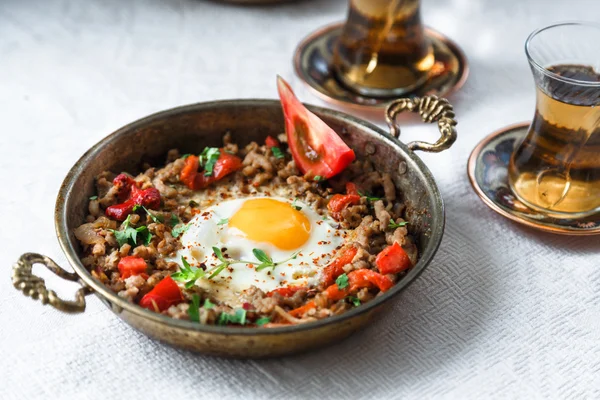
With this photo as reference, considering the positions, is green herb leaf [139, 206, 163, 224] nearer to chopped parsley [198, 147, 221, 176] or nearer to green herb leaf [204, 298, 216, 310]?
chopped parsley [198, 147, 221, 176]

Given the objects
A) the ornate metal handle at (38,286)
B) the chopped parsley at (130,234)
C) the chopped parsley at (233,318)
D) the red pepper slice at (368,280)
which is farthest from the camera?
the chopped parsley at (130,234)

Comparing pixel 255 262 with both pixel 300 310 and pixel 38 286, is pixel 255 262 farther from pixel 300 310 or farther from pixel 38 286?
pixel 38 286

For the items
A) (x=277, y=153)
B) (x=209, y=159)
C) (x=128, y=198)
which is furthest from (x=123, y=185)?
(x=277, y=153)

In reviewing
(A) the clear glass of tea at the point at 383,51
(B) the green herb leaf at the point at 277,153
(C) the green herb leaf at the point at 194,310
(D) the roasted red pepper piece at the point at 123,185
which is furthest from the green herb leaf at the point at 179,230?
(A) the clear glass of tea at the point at 383,51

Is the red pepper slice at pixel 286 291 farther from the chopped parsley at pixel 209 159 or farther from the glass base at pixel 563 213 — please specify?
the glass base at pixel 563 213

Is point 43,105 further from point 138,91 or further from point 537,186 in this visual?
point 537,186
